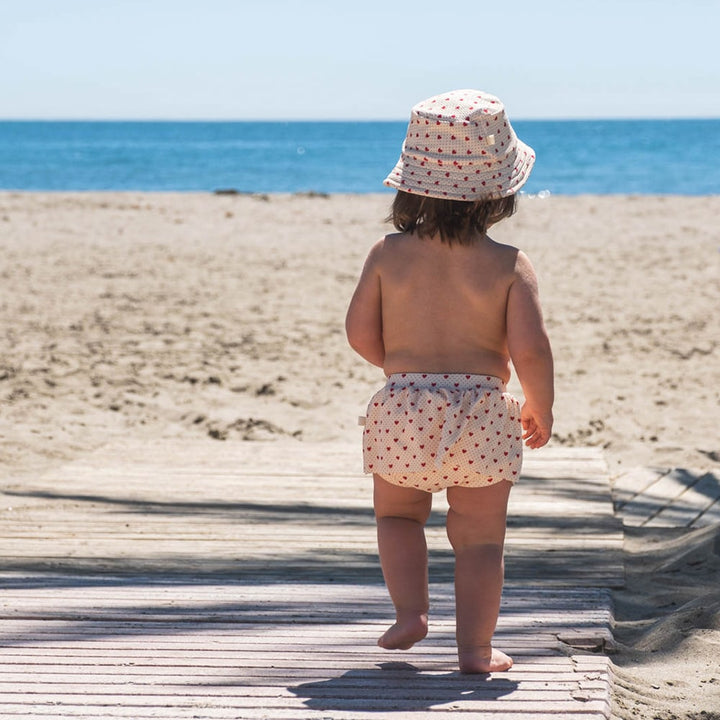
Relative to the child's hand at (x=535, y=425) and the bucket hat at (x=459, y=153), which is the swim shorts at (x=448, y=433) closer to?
the child's hand at (x=535, y=425)

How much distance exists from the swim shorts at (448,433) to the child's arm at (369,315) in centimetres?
15

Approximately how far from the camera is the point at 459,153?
2.63 metres

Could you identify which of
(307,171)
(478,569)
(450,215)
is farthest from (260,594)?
(307,171)

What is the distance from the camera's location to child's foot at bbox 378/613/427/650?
2648 millimetres

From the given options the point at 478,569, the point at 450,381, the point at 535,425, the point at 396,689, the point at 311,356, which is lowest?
the point at 311,356

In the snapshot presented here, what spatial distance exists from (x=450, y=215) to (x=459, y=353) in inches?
12.7

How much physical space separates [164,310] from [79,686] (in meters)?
8.26

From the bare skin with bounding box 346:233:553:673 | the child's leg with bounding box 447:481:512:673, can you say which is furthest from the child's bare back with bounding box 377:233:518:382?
the child's leg with bounding box 447:481:512:673

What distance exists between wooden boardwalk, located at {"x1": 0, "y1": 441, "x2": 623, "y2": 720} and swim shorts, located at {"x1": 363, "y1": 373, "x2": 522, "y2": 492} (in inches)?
18.1

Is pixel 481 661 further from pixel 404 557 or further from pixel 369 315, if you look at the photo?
pixel 369 315

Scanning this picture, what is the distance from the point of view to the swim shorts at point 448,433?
2.62 metres

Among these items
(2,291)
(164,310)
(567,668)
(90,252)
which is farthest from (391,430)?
(90,252)

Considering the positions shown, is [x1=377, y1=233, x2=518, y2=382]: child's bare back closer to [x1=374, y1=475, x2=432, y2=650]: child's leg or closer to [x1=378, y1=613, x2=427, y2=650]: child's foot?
[x1=374, y1=475, x2=432, y2=650]: child's leg

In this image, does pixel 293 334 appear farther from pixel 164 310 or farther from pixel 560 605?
pixel 560 605
